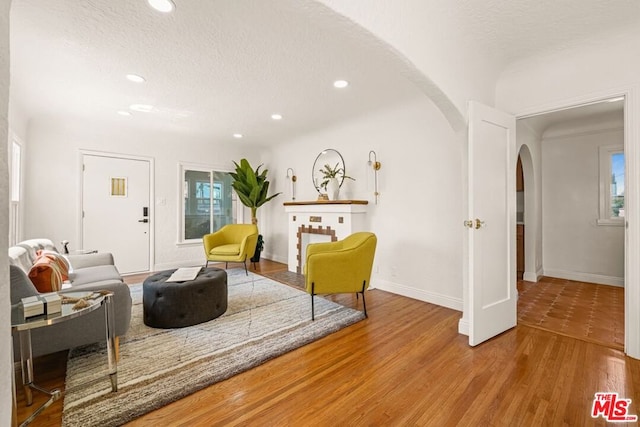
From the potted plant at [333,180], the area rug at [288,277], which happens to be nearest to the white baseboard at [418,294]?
the area rug at [288,277]

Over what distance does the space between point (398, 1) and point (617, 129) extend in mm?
4293

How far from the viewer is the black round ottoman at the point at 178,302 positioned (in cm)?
250

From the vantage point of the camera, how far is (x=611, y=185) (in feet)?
13.2

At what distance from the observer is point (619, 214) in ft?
13.0

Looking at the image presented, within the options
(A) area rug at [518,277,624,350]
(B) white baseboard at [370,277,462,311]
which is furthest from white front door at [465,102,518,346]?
(B) white baseboard at [370,277,462,311]

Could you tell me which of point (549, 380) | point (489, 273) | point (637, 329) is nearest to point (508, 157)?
point (489, 273)

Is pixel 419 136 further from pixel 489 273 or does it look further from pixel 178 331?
pixel 178 331

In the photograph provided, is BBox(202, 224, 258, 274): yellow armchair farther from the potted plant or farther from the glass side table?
the glass side table

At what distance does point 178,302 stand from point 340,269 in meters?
1.48

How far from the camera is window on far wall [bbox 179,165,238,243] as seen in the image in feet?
17.5

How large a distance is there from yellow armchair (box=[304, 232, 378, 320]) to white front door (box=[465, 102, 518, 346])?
3.06 feet

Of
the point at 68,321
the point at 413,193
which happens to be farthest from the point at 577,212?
the point at 68,321

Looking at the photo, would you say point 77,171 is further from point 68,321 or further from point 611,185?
point 611,185

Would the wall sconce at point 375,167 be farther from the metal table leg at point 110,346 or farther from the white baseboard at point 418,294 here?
the metal table leg at point 110,346
